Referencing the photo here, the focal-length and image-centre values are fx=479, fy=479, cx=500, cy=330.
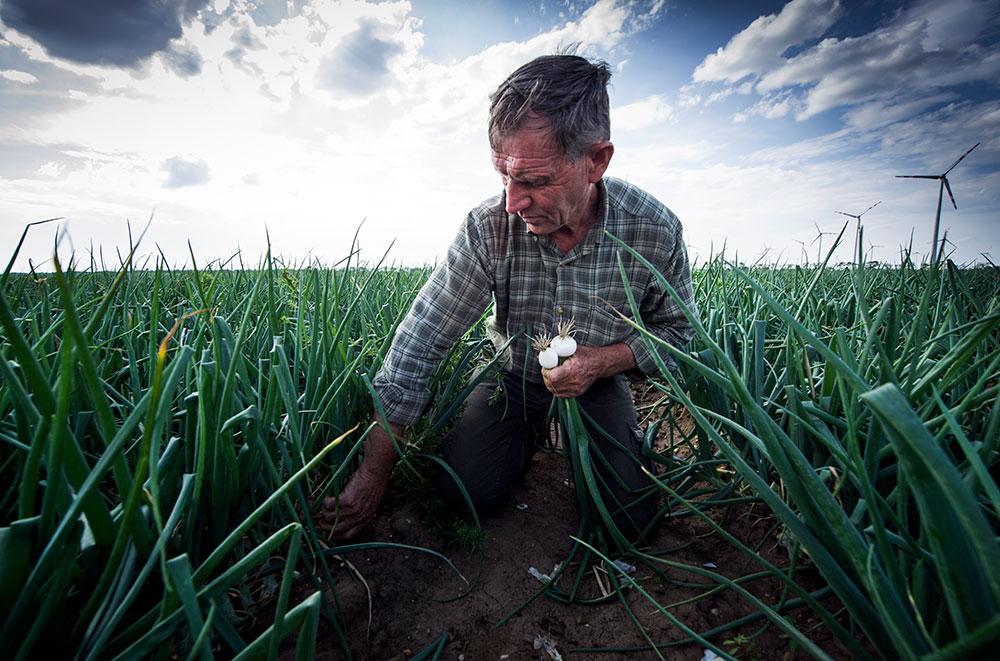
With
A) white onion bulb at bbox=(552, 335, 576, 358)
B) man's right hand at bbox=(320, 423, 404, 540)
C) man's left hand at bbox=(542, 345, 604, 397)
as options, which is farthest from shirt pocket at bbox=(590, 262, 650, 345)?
man's right hand at bbox=(320, 423, 404, 540)

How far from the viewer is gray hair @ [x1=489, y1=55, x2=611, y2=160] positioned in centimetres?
148

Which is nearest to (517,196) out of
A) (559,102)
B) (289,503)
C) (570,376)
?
(559,102)

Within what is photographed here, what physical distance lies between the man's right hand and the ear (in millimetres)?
1083

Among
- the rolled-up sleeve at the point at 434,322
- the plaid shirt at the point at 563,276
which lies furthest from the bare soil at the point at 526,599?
the plaid shirt at the point at 563,276

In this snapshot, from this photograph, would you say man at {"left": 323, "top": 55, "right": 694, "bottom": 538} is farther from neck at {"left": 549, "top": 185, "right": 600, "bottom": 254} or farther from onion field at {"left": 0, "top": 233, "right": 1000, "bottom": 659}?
onion field at {"left": 0, "top": 233, "right": 1000, "bottom": 659}

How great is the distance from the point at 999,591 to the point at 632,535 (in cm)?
129

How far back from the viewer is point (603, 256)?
5.70ft

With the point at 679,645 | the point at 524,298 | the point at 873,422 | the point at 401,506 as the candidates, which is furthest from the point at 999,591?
the point at 524,298

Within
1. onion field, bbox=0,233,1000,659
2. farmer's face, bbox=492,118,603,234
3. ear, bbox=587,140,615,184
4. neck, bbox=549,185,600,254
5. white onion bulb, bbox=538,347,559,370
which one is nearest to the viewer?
onion field, bbox=0,233,1000,659

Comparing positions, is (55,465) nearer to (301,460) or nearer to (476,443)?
(301,460)

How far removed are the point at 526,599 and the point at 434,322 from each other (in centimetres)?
86

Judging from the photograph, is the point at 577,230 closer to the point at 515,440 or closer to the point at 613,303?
the point at 613,303

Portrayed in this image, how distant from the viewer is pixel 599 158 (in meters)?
1.64

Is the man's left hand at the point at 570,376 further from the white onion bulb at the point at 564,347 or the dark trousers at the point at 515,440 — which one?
the dark trousers at the point at 515,440
